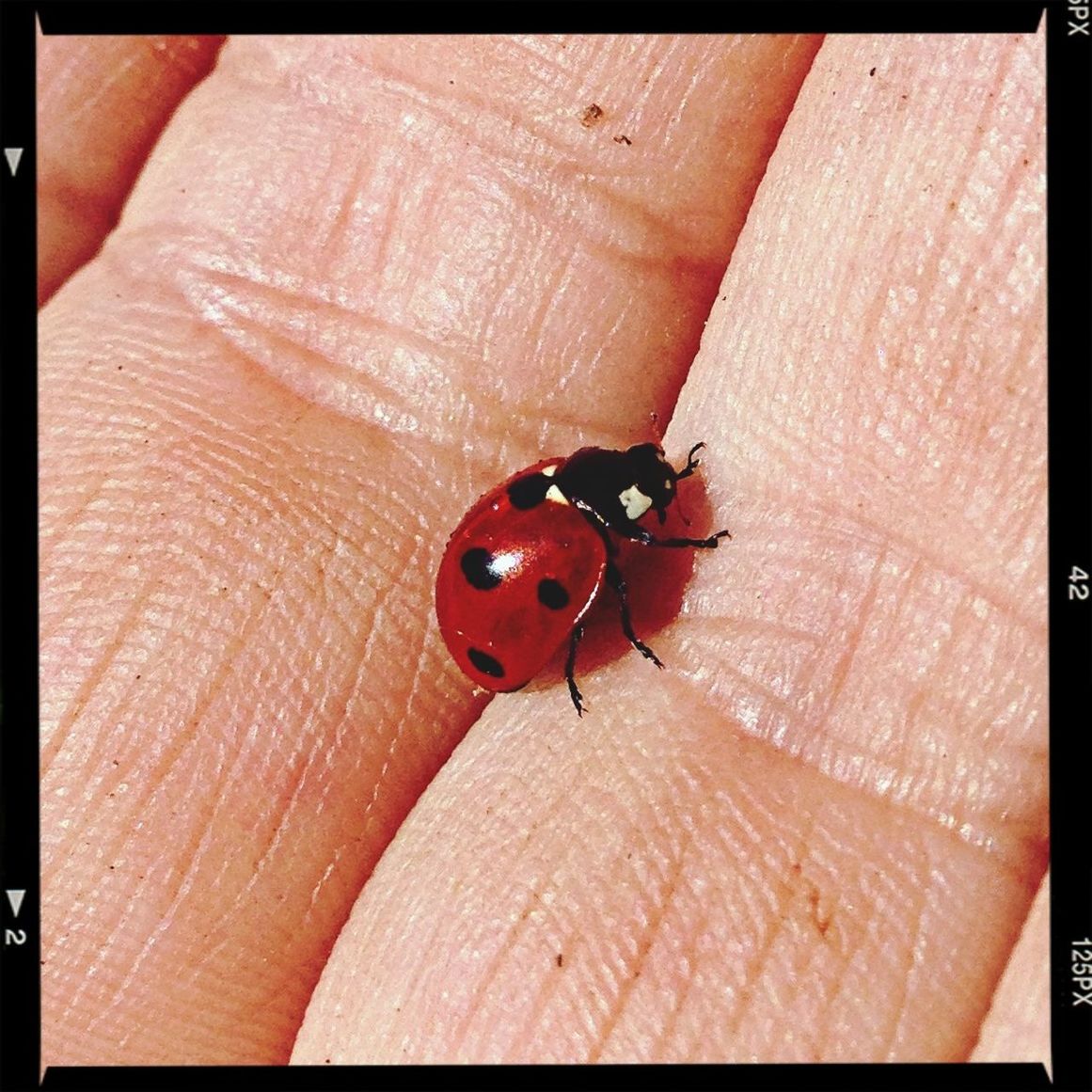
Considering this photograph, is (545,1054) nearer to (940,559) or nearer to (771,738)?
(771,738)

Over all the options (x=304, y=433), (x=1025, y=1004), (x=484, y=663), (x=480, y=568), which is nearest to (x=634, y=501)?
(x=480, y=568)

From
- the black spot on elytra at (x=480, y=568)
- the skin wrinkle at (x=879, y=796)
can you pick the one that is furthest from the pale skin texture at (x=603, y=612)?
the black spot on elytra at (x=480, y=568)

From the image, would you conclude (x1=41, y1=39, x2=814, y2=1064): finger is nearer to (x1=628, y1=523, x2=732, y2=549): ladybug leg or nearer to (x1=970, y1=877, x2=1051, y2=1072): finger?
(x1=628, y1=523, x2=732, y2=549): ladybug leg

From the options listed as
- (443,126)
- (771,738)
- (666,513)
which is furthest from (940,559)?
(443,126)

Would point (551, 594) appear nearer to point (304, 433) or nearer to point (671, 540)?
point (671, 540)

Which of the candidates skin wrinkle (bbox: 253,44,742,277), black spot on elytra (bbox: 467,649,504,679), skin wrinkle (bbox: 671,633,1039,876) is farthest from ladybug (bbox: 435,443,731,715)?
skin wrinkle (bbox: 253,44,742,277)

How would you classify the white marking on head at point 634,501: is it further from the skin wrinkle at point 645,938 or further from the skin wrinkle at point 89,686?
the skin wrinkle at point 89,686
